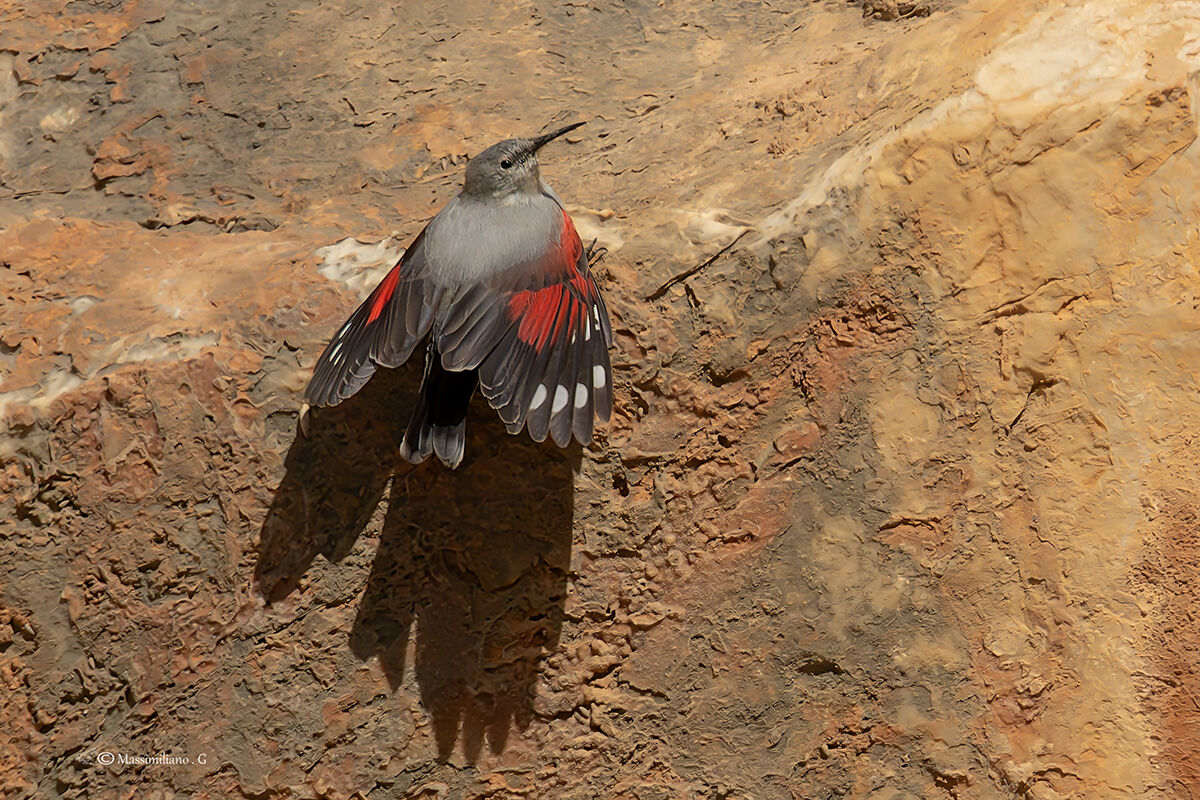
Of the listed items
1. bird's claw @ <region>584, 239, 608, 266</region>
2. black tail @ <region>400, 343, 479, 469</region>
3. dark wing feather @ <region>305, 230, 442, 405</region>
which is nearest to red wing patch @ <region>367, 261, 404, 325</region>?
dark wing feather @ <region>305, 230, 442, 405</region>

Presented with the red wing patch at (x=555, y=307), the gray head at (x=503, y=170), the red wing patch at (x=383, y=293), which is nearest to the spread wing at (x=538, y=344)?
the red wing patch at (x=555, y=307)

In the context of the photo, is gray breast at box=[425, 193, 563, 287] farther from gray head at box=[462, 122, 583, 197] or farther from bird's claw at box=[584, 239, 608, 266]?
bird's claw at box=[584, 239, 608, 266]

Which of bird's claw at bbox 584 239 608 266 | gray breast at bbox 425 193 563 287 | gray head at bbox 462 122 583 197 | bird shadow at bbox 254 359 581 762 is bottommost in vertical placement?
bird shadow at bbox 254 359 581 762

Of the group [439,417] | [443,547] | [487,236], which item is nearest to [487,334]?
[439,417]

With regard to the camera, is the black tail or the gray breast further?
the gray breast

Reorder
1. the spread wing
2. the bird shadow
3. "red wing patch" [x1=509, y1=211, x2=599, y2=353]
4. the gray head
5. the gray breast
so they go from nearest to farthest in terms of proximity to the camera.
Answer: the spread wing < "red wing patch" [x1=509, y1=211, x2=599, y2=353] < the gray breast < the bird shadow < the gray head

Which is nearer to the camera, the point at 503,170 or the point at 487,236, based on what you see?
the point at 487,236

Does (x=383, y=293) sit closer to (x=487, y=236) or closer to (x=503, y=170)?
(x=487, y=236)

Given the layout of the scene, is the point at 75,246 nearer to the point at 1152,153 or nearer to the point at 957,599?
the point at 957,599
